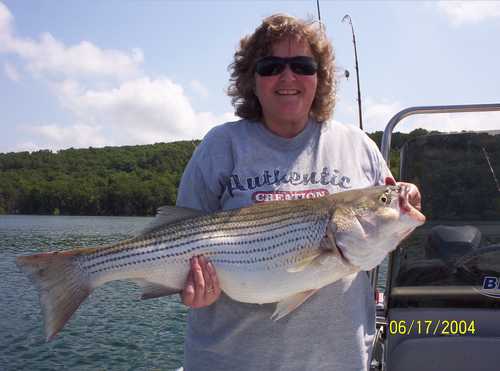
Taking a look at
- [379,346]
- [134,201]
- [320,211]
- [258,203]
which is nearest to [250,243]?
[258,203]

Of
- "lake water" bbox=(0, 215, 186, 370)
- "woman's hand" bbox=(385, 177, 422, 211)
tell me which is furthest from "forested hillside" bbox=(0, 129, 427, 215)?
"woman's hand" bbox=(385, 177, 422, 211)

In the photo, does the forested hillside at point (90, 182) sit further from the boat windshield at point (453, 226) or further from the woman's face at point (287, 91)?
the woman's face at point (287, 91)

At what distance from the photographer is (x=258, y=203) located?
3.20 meters

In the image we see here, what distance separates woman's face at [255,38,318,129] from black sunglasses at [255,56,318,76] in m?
0.03

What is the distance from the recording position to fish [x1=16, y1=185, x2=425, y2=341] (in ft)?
10.1

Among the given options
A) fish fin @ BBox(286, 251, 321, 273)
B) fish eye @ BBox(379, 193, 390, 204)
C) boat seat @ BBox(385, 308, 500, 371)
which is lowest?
boat seat @ BBox(385, 308, 500, 371)

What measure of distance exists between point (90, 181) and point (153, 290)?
101 metres

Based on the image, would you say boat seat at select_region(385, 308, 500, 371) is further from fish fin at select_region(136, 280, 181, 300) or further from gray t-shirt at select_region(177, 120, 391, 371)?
fish fin at select_region(136, 280, 181, 300)

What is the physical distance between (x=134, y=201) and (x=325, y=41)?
3712 inches

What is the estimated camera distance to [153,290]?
3.25 metres

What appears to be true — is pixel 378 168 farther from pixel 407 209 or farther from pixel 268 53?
pixel 268 53
